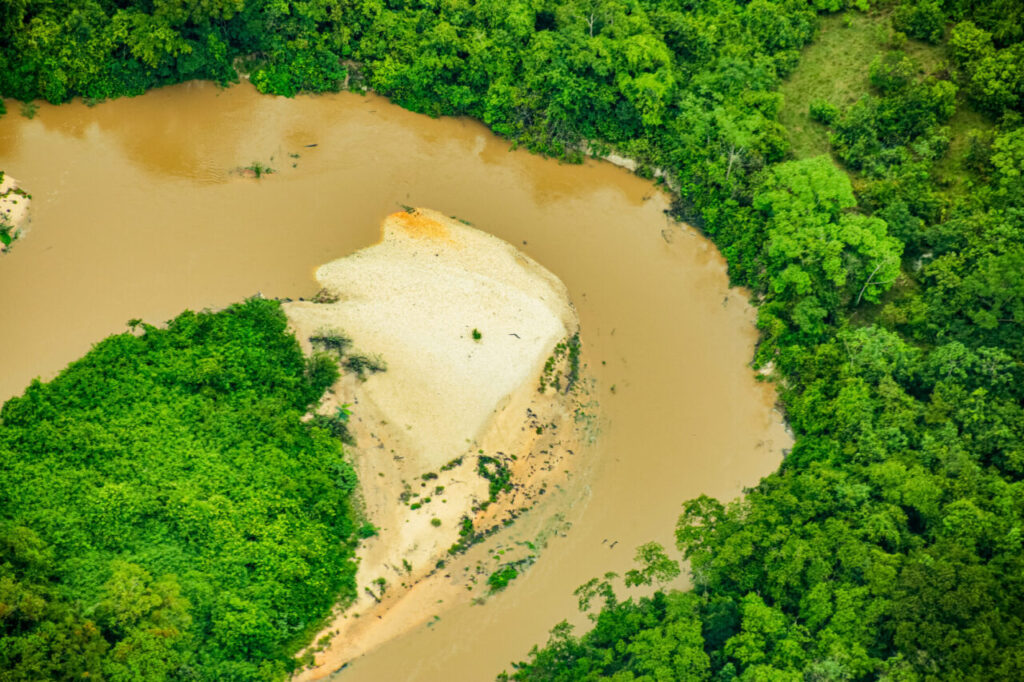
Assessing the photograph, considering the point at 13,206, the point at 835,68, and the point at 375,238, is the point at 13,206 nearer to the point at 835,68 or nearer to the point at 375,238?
the point at 375,238

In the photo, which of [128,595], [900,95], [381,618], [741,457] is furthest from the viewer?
[900,95]

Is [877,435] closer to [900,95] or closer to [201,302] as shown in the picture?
[900,95]

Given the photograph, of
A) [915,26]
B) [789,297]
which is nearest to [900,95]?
[915,26]

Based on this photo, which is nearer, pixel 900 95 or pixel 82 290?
pixel 82 290

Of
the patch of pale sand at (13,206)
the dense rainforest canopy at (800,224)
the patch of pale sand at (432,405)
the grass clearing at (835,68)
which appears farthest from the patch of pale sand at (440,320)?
the grass clearing at (835,68)

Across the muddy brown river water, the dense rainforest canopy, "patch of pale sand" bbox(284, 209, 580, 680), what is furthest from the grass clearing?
"patch of pale sand" bbox(284, 209, 580, 680)

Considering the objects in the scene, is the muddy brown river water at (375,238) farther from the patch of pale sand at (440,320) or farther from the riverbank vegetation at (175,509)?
the riverbank vegetation at (175,509)

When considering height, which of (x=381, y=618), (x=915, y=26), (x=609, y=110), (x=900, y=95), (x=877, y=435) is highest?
(x=609, y=110)
